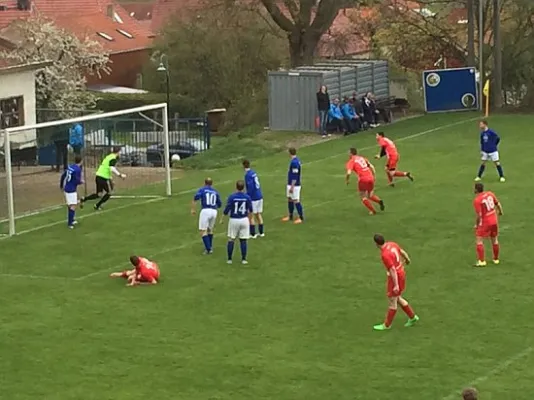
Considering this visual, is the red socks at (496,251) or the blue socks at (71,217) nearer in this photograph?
the red socks at (496,251)

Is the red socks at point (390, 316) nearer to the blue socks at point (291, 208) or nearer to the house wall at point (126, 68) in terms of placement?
the blue socks at point (291, 208)

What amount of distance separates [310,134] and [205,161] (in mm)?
6974

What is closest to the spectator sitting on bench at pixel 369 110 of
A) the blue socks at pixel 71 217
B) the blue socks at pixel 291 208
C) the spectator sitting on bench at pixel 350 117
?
the spectator sitting on bench at pixel 350 117

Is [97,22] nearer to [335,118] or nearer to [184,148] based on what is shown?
[184,148]

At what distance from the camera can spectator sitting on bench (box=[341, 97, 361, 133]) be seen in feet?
159

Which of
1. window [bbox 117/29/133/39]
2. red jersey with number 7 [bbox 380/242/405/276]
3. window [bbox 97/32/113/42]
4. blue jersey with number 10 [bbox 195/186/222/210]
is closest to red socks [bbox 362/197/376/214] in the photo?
blue jersey with number 10 [bbox 195/186/222/210]

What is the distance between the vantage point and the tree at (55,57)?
205 ft

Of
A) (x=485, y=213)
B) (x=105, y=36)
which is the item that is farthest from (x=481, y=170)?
(x=105, y=36)

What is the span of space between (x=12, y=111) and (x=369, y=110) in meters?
14.3

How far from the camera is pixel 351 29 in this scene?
70.7 metres

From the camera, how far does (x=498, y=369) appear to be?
18.2 metres

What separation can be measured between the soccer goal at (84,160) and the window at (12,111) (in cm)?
645

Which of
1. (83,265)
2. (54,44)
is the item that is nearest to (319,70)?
(54,44)

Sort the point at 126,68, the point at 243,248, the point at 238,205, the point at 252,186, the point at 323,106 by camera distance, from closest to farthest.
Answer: the point at 238,205
the point at 243,248
the point at 252,186
the point at 323,106
the point at 126,68
